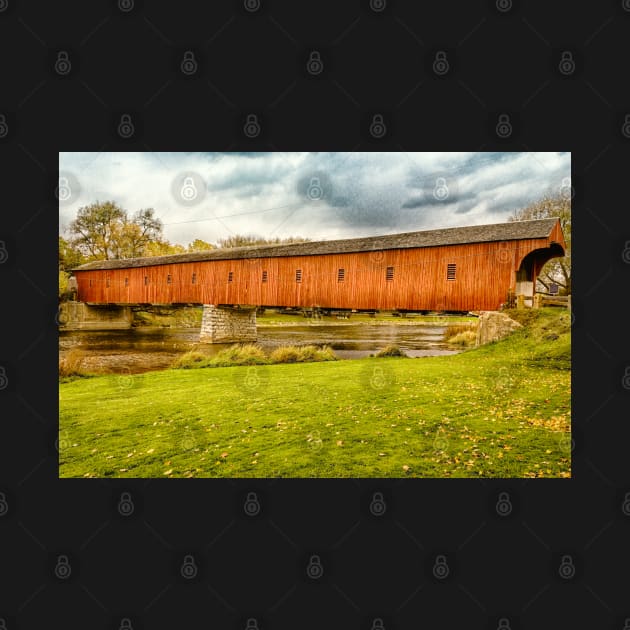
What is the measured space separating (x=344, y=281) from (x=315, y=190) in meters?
3.67

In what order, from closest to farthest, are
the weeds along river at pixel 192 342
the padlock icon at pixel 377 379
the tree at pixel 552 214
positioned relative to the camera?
the padlock icon at pixel 377 379, the tree at pixel 552 214, the weeds along river at pixel 192 342

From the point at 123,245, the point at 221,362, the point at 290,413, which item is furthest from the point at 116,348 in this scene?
the point at 290,413

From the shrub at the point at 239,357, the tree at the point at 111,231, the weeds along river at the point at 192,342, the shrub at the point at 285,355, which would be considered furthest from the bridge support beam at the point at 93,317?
the shrub at the point at 285,355

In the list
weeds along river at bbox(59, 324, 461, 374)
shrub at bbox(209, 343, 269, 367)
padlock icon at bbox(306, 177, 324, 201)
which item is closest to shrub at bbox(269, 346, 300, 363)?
shrub at bbox(209, 343, 269, 367)

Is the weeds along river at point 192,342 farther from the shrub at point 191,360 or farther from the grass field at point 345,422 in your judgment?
the grass field at point 345,422

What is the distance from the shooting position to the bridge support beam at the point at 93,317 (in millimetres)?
11461

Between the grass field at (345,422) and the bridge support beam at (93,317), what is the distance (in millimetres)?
5874

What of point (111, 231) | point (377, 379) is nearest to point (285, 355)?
point (377, 379)

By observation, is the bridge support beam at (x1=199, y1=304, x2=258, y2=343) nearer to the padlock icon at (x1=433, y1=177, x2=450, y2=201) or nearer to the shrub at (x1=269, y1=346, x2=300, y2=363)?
the shrub at (x1=269, y1=346, x2=300, y2=363)

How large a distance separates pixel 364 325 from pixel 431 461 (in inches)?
419

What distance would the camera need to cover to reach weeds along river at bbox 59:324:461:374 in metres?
8.74

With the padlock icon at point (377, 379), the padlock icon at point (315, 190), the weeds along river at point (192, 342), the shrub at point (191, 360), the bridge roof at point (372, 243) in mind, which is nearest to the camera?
the padlock icon at point (315, 190)

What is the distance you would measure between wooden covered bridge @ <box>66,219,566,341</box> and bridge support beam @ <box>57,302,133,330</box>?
1.10 feet
